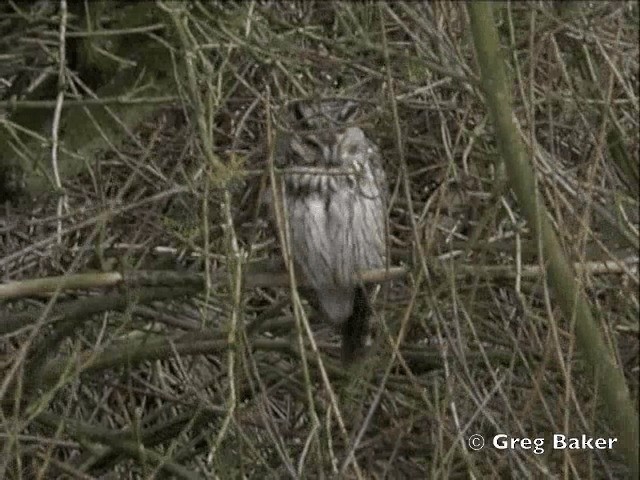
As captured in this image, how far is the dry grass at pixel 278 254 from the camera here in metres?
2.69

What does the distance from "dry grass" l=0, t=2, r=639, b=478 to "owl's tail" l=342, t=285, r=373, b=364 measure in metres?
0.11

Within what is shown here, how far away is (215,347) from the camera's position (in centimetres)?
320

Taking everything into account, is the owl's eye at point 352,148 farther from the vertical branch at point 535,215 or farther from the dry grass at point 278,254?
the vertical branch at point 535,215

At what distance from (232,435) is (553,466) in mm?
733

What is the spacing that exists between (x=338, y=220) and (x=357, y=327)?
11.7 inches

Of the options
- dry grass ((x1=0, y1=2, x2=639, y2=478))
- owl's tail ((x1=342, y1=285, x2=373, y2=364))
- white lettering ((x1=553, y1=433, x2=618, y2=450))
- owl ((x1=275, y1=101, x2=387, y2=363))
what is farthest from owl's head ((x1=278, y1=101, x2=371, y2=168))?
white lettering ((x1=553, y1=433, x2=618, y2=450))

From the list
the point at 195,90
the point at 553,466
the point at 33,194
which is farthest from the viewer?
the point at 33,194

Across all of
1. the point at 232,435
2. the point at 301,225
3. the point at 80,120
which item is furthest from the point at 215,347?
the point at 80,120

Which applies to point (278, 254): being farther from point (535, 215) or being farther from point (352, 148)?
point (535, 215)

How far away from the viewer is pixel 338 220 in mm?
3545

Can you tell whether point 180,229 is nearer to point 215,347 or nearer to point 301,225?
point 215,347

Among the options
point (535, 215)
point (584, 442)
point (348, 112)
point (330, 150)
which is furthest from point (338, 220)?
point (535, 215)

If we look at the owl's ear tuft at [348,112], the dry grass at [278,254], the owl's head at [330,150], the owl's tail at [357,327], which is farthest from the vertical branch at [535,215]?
the owl's tail at [357,327]

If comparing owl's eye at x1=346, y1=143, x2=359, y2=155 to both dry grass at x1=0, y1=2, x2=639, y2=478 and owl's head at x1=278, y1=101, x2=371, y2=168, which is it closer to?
owl's head at x1=278, y1=101, x2=371, y2=168
